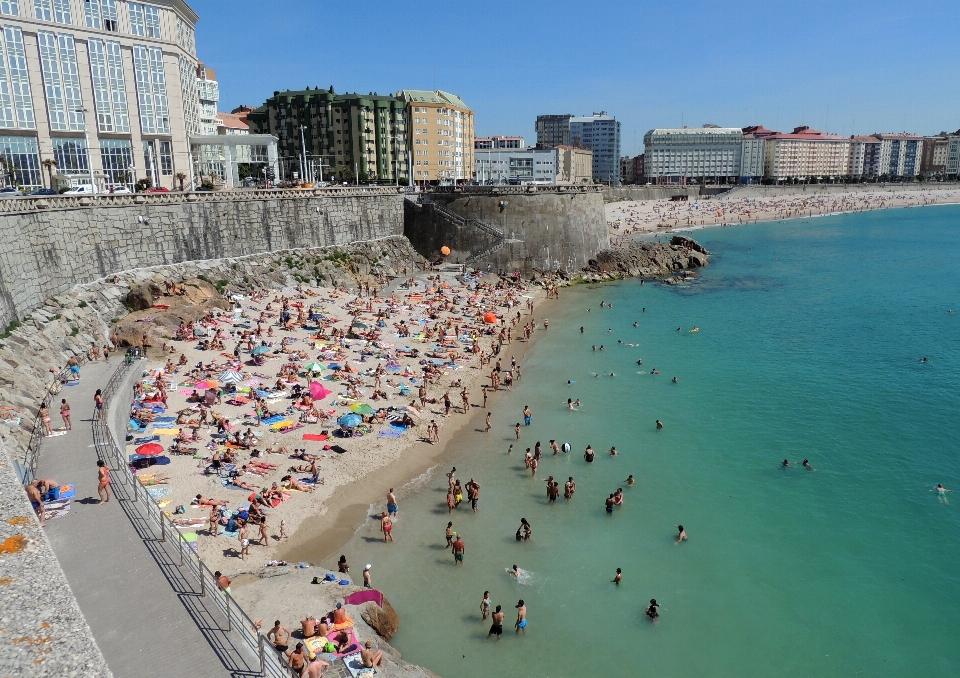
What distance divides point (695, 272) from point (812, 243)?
102 feet

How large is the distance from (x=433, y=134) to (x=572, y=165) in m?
61.7

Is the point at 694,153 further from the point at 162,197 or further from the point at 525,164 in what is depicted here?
the point at 162,197

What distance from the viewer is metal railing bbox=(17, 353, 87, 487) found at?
1454 cm

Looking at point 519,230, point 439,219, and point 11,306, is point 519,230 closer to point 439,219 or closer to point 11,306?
point 439,219

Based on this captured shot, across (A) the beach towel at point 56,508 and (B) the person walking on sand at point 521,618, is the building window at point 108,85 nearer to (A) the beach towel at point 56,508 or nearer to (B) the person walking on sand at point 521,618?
(A) the beach towel at point 56,508

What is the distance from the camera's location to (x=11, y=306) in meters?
23.0

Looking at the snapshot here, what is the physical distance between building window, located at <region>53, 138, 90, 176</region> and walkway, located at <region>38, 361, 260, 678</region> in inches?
1119

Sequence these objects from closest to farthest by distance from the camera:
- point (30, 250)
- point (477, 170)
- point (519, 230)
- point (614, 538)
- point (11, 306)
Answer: point (614, 538) < point (11, 306) < point (30, 250) < point (519, 230) < point (477, 170)

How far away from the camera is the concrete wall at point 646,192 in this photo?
121188mm

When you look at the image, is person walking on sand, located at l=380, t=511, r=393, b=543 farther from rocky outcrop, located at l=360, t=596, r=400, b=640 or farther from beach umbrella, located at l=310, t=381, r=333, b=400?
beach umbrella, located at l=310, t=381, r=333, b=400

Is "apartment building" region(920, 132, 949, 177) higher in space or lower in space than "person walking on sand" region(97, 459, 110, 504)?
higher

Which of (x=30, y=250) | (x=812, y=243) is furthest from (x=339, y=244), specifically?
(x=812, y=243)

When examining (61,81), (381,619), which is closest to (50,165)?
(61,81)

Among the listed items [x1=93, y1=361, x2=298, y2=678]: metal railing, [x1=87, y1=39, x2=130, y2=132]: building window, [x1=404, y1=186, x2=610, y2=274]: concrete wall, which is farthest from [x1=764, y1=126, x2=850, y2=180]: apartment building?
[x1=93, y1=361, x2=298, y2=678]: metal railing
